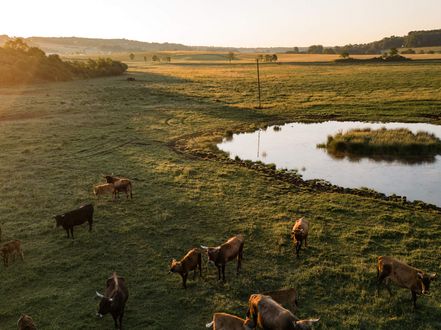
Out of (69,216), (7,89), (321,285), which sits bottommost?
(321,285)

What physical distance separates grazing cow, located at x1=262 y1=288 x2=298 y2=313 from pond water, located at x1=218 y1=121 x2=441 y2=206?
1373 centimetres

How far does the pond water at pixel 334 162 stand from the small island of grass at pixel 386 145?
1.10 metres

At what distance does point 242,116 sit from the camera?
4725 centimetres

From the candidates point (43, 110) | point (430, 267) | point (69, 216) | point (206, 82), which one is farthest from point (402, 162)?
point (206, 82)

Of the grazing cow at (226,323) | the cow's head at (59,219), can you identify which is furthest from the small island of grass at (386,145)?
the grazing cow at (226,323)

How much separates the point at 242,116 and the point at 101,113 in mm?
18324

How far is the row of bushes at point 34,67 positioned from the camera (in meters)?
78.8

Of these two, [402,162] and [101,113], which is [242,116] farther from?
[402,162]

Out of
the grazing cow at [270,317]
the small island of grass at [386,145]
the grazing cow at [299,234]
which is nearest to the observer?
the grazing cow at [270,317]

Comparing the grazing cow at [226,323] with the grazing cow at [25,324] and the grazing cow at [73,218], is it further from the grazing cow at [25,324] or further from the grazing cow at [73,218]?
the grazing cow at [73,218]

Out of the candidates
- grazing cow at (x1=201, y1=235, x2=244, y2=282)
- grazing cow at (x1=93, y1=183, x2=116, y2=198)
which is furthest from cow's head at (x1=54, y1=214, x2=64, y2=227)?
grazing cow at (x1=201, y1=235, x2=244, y2=282)

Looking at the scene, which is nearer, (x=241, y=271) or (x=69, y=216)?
(x=241, y=271)

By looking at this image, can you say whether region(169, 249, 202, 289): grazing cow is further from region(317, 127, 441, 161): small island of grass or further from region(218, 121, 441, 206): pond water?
region(317, 127, 441, 161): small island of grass

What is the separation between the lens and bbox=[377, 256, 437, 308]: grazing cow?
12078 mm
